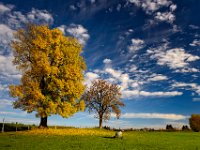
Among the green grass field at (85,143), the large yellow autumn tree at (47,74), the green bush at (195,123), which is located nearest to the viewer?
the green grass field at (85,143)

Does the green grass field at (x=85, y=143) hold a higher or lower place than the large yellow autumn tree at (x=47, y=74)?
lower

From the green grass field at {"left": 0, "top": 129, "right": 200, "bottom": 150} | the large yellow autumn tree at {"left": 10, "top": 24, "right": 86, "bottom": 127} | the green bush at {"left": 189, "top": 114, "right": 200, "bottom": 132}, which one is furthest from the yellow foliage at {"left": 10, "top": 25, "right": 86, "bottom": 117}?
the green bush at {"left": 189, "top": 114, "right": 200, "bottom": 132}

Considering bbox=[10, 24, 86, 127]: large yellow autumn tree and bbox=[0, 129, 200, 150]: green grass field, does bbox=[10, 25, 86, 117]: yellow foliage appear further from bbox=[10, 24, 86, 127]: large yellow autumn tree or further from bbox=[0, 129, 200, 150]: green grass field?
bbox=[0, 129, 200, 150]: green grass field

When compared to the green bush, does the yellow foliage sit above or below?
above

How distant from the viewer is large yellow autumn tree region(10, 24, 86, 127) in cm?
5047

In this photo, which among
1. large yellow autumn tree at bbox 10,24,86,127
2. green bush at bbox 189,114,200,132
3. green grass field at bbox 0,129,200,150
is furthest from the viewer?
green bush at bbox 189,114,200,132

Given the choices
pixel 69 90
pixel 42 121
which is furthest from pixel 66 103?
pixel 42 121

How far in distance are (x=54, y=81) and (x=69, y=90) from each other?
3191mm

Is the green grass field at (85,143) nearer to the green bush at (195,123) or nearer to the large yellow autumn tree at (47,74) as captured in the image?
the large yellow autumn tree at (47,74)

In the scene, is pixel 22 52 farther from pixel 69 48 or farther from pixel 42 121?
pixel 42 121

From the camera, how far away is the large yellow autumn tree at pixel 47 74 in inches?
1987

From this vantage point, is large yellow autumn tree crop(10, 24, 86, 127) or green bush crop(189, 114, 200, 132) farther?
green bush crop(189, 114, 200, 132)

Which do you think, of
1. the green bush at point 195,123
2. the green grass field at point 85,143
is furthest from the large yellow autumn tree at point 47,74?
the green bush at point 195,123

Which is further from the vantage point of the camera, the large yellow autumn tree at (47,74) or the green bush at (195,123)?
the green bush at (195,123)
